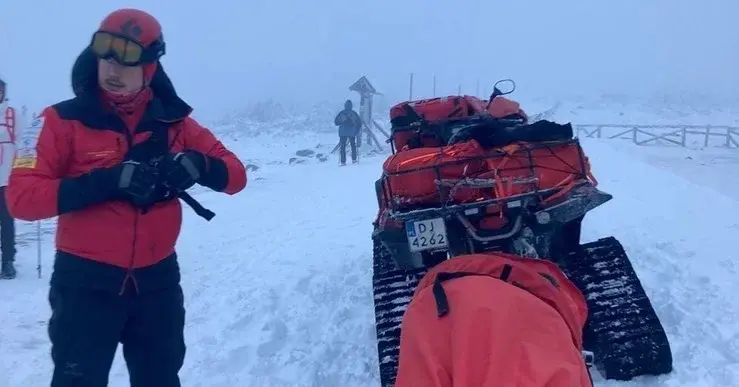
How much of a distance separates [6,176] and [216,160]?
4.66m

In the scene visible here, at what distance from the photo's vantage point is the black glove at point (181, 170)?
2.75 m

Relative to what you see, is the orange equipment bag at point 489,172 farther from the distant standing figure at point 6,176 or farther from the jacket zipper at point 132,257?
the distant standing figure at point 6,176

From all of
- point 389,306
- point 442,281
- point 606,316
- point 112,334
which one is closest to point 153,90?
point 112,334

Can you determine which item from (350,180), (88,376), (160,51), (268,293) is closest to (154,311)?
(88,376)

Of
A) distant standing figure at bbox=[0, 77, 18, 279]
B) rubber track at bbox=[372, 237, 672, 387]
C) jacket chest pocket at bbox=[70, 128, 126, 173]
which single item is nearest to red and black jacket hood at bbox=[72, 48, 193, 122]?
jacket chest pocket at bbox=[70, 128, 126, 173]

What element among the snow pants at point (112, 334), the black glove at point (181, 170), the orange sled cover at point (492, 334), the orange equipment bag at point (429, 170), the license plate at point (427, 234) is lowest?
the snow pants at point (112, 334)

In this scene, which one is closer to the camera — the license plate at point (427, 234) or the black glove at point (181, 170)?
the black glove at point (181, 170)

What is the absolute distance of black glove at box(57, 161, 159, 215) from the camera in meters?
2.60

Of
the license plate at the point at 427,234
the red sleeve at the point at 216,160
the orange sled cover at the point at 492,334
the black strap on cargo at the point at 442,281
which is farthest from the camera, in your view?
the license plate at the point at 427,234

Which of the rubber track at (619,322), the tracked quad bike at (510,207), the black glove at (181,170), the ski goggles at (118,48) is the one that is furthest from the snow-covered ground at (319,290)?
the ski goggles at (118,48)

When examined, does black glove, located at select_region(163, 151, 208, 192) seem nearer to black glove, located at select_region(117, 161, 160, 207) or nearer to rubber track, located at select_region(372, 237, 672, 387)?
black glove, located at select_region(117, 161, 160, 207)

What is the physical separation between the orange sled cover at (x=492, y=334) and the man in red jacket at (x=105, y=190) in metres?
1.16

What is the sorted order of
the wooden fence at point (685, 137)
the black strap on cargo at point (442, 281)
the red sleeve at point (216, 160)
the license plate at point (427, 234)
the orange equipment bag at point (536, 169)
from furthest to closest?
the wooden fence at point (685, 137) → the license plate at point (427, 234) → the orange equipment bag at point (536, 169) → the red sleeve at point (216, 160) → the black strap on cargo at point (442, 281)

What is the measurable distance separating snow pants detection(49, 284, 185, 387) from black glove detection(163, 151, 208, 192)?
1.72ft
